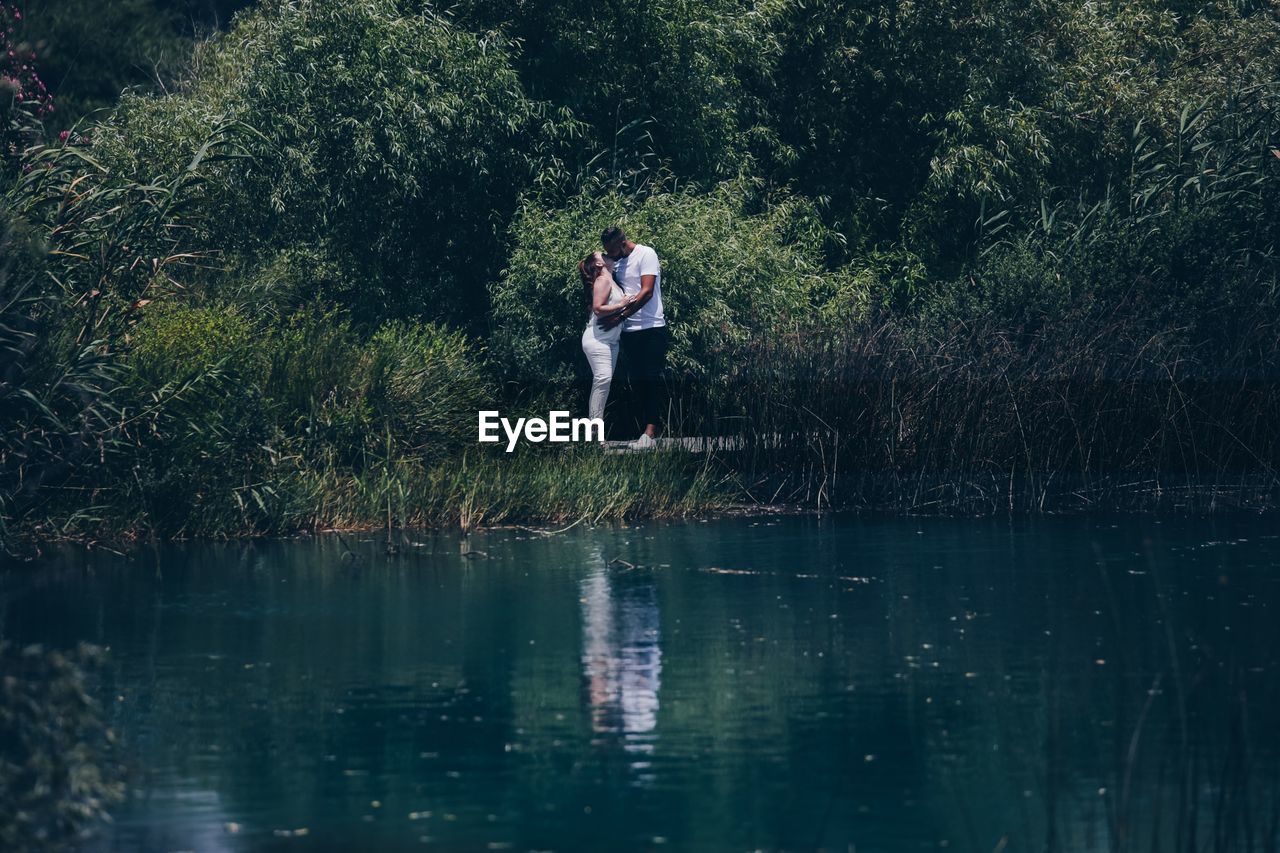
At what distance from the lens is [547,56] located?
23406mm

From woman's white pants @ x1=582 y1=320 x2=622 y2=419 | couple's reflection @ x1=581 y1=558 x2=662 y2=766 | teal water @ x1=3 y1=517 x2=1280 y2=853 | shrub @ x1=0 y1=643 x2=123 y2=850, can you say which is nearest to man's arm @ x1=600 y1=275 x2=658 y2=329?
woman's white pants @ x1=582 y1=320 x2=622 y2=419

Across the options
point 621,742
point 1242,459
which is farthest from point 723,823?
point 1242,459

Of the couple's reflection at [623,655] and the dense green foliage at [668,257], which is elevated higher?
the dense green foliage at [668,257]

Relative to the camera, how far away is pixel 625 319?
60.3ft

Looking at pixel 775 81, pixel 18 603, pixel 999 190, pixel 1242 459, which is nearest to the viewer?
pixel 18 603

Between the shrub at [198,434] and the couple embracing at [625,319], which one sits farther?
the couple embracing at [625,319]

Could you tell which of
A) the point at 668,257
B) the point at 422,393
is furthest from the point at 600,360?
the point at 668,257

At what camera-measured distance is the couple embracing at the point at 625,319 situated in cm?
1825

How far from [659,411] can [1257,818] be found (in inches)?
466

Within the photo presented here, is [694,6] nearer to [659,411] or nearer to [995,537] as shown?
[659,411]

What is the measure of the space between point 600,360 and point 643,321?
0.54 m

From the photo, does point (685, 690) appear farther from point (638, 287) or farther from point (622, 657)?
point (638, 287)

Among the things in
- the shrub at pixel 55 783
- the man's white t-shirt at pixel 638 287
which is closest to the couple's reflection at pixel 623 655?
the shrub at pixel 55 783

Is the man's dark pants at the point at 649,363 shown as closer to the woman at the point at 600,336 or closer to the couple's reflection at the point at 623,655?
the woman at the point at 600,336
